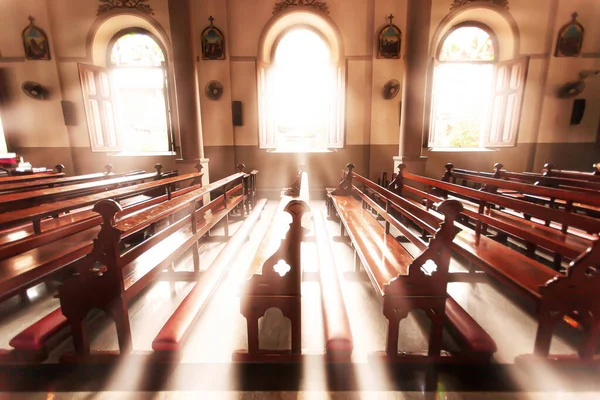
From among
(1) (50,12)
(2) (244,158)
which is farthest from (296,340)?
(1) (50,12)

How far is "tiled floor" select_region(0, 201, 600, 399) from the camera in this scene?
55.9 inches

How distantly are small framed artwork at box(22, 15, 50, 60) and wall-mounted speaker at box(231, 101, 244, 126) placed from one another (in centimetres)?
432

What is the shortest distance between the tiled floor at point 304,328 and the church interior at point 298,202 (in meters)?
0.02

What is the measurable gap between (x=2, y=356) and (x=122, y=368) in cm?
71

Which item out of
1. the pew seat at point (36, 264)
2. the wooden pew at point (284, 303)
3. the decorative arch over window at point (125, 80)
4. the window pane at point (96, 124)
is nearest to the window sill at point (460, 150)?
the wooden pew at point (284, 303)

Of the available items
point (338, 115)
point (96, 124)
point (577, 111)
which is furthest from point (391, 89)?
point (96, 124)

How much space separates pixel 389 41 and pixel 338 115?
192 centimetres

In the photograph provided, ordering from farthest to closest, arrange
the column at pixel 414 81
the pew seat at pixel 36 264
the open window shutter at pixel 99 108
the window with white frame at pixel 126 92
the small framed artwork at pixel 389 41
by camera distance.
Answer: the window with white frame at pixel 126 92, the open window shutter at pixel 99 108, the small framed artwork at pixel 389 41, the column at pixel 414 81, the pew seat at pixel 36 264

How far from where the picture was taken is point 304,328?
1.92m

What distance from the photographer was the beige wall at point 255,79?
6.07m

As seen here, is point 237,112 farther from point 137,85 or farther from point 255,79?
point 137,85

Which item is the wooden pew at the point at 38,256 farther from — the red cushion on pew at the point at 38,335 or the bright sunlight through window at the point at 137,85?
the bright sunlight through window at the point at 137,85

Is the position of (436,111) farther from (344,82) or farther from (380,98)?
(344,82)

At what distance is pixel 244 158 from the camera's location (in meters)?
6.66
